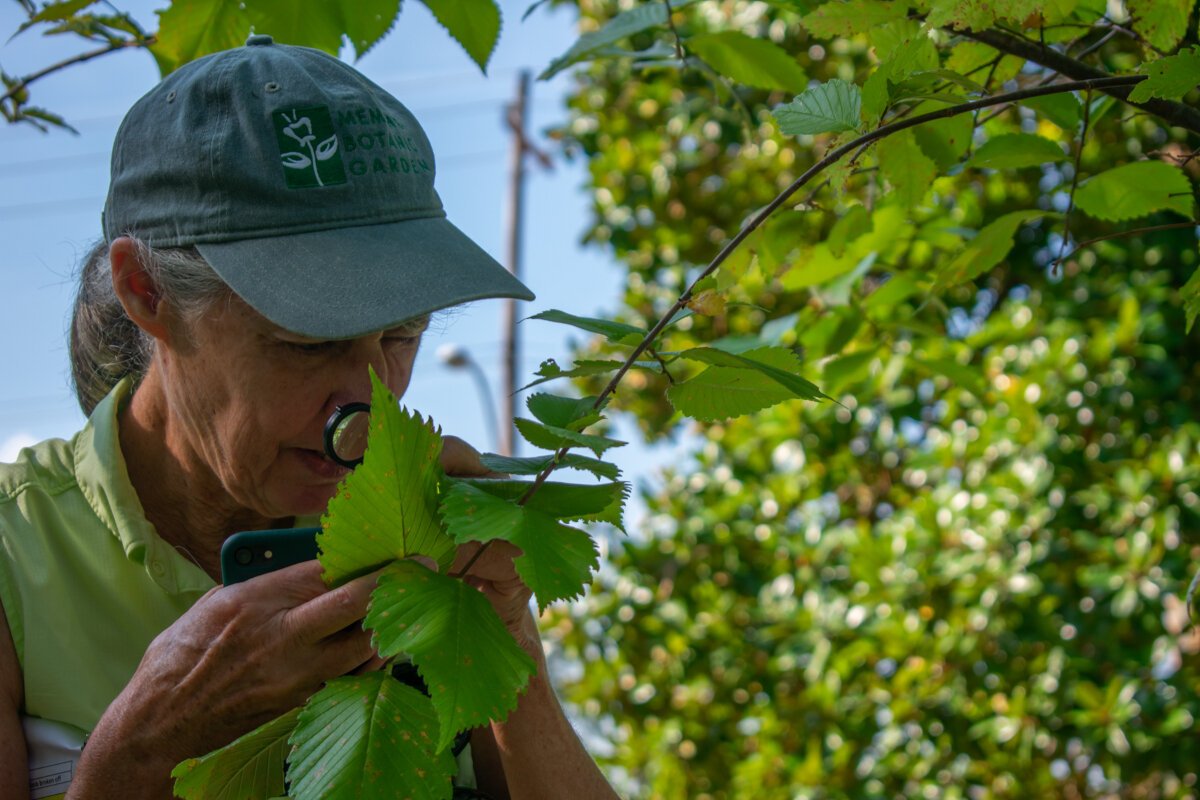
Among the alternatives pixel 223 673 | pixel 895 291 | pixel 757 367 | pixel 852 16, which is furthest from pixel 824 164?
pixel 895 291

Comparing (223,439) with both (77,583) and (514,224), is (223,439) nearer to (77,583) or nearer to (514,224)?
(77,583)

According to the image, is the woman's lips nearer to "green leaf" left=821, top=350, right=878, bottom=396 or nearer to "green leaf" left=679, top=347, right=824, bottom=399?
"green leaf" left=679, top=347, right=824, bottom=399

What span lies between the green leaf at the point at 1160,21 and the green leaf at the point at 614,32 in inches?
21.0

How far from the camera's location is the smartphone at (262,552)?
44.9 inches

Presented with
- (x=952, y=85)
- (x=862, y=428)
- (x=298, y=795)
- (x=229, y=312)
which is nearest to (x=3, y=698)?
(x=229, y=312)

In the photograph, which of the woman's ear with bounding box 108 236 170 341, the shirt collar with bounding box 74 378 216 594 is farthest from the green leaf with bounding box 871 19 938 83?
the shirt collar with bounding box 74 378 216 594

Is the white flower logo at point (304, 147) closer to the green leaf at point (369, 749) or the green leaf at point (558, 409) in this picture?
the green leaf at point (558, 409)

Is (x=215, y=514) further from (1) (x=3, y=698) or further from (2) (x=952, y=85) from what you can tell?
(2) (x=952, y=85)

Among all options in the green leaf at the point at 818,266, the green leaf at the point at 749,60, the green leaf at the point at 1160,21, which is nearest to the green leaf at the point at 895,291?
the green leaf at the point at 818,266

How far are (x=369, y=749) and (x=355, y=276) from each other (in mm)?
563

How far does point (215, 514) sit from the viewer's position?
1531mm

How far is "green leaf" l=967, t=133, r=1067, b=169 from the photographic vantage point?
1222 mm

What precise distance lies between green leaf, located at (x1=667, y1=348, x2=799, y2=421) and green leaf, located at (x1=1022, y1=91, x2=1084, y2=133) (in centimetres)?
47

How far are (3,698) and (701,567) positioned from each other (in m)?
2.48
